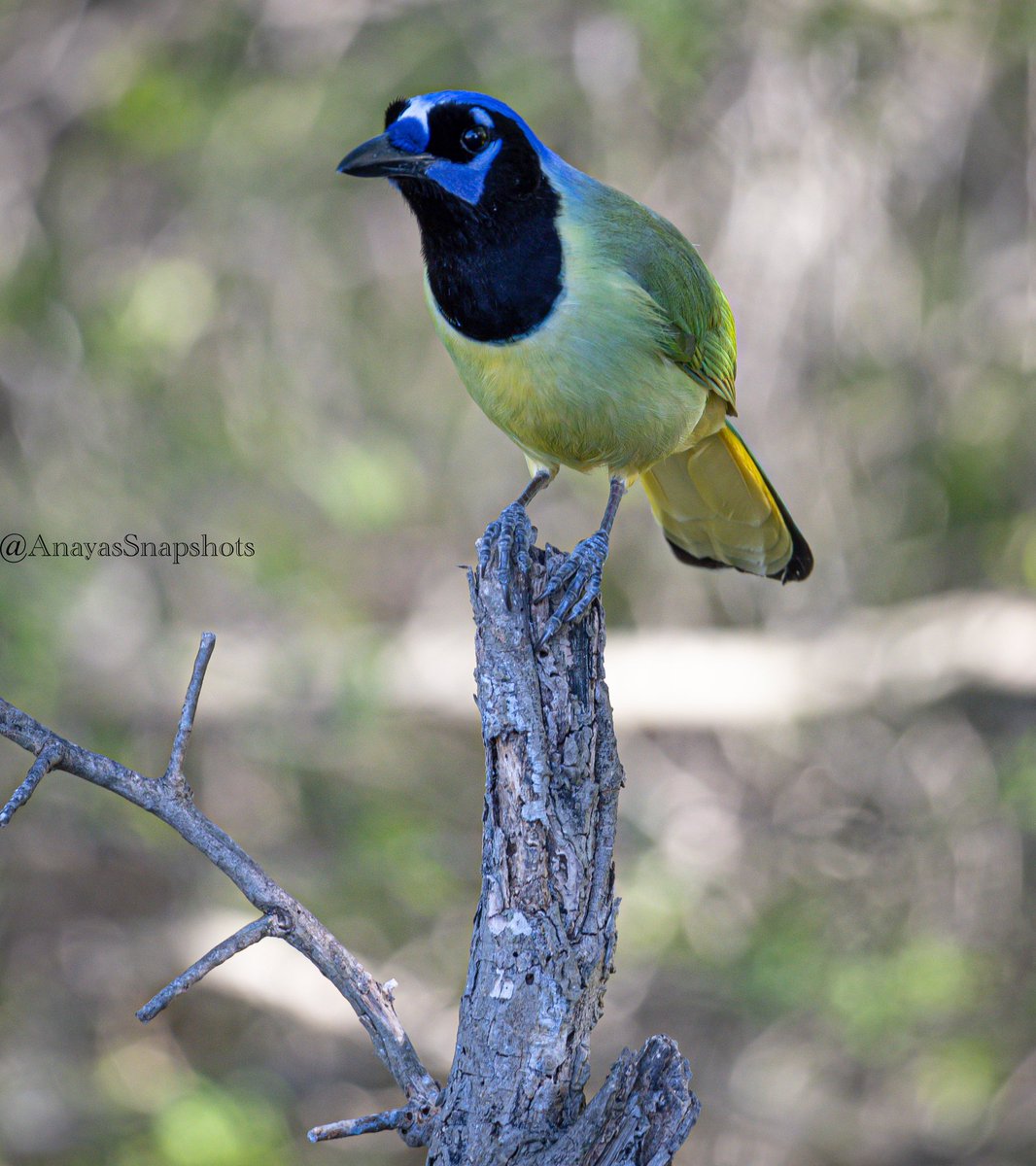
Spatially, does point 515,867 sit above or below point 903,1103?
below

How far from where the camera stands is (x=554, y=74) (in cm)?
667

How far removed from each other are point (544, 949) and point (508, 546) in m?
0.77

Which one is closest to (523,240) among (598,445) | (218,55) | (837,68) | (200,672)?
(598,445)

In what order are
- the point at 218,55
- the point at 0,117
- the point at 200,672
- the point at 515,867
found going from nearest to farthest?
the point at 200,672 → the point at 515,867 → the point at 0,117 → the point at 218,55

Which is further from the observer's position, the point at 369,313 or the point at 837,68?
the point at 369,313

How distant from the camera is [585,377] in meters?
2.94

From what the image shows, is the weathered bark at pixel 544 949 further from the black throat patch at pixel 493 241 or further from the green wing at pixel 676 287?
the green wing at pixel 676 287

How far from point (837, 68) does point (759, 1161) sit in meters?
5.29

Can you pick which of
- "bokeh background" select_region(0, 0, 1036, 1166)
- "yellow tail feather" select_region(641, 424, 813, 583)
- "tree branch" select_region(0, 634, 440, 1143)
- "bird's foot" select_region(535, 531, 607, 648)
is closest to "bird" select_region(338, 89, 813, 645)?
"bird's foot" select_region(535, 531, 607, 648)

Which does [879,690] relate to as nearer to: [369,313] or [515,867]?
[369,313]

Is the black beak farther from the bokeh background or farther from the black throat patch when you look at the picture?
the bokeh background

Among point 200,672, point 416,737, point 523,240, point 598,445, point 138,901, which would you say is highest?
point 416,737

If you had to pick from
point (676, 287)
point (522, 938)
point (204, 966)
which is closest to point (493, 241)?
point (676, 287)

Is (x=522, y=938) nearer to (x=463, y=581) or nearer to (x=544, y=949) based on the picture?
(x=544, y=949)
